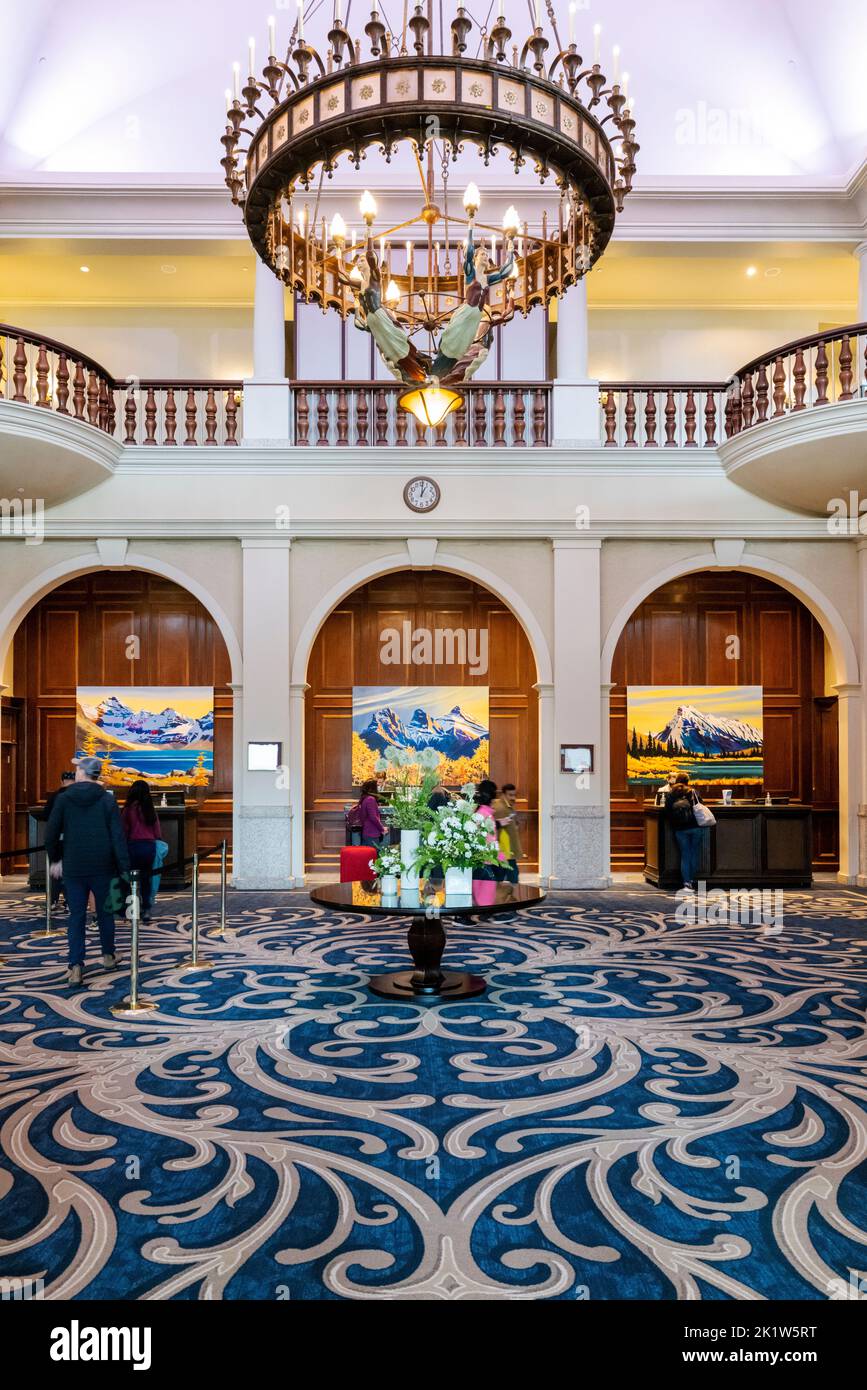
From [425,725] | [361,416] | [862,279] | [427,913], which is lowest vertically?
[427,913]

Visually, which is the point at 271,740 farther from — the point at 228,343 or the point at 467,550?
the point at 228,343

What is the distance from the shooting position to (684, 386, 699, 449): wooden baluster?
36.0ft

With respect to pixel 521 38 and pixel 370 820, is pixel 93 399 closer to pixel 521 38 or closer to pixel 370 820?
pixel 370 820

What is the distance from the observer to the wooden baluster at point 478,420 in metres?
11.0

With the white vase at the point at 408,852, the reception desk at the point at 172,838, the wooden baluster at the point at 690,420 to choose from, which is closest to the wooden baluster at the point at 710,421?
the wooden baluster at the point at 690,420

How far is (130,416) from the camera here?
35.5 feet

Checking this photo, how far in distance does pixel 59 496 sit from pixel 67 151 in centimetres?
455

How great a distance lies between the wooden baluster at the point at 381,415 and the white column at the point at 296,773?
3.08 metres

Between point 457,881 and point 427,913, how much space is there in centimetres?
54

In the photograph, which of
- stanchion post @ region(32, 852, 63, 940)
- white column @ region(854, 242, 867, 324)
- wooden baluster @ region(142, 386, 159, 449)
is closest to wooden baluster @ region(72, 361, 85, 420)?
wooden baluster @ region(142, 386, 159, 449)

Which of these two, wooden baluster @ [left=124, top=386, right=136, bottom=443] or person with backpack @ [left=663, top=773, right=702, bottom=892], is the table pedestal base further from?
wooden baluster @ [left=124, top=386, right=136, bottom=443]

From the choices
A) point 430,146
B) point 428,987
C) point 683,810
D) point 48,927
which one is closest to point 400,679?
point 683,810

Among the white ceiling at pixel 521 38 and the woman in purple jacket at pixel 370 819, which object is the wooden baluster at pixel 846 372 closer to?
the white ceiling at pixel 521 38

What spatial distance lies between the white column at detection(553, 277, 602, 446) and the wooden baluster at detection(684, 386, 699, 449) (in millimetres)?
1062
